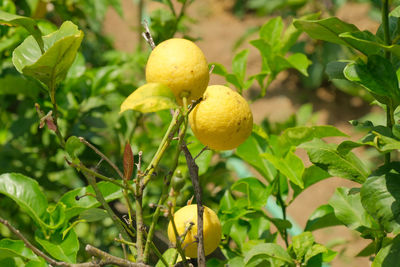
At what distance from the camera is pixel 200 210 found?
562 mm

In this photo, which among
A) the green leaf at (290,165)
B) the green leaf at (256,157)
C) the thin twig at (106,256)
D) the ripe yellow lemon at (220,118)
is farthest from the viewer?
the green leaf at (256,157)

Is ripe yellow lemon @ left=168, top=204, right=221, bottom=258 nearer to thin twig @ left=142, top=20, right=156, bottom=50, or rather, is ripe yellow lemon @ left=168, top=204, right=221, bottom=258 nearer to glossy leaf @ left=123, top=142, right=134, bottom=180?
glossy leaf @ left=123, top=142, right=134, bottom=180

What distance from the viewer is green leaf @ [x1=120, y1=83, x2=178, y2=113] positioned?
49 cm

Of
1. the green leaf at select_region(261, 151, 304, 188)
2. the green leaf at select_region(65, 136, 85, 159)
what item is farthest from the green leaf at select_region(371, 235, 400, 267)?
the green leaf at select_region(65, 136, 85, 159)

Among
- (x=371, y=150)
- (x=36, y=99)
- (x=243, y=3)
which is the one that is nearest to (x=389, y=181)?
(x=36, y=99)

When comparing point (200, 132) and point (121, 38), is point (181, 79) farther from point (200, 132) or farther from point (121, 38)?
point (121, 38)

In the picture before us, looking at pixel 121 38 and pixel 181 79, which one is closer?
pixel 181 79

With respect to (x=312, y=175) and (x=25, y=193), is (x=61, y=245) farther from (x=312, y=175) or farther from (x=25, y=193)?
(x=312, y=175)

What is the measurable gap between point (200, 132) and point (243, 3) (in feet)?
14.8

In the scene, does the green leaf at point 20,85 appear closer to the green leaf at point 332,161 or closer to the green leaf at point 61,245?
the green leaf at point 61,245

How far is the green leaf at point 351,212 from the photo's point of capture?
0.77m

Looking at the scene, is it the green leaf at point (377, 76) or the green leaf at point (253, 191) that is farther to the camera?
the green leaf at point (253, 191)

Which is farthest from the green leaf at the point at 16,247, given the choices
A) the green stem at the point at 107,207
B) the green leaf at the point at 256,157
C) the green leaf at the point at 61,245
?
the green leaf at the point at 256,157

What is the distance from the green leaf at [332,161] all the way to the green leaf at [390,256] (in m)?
0.10
